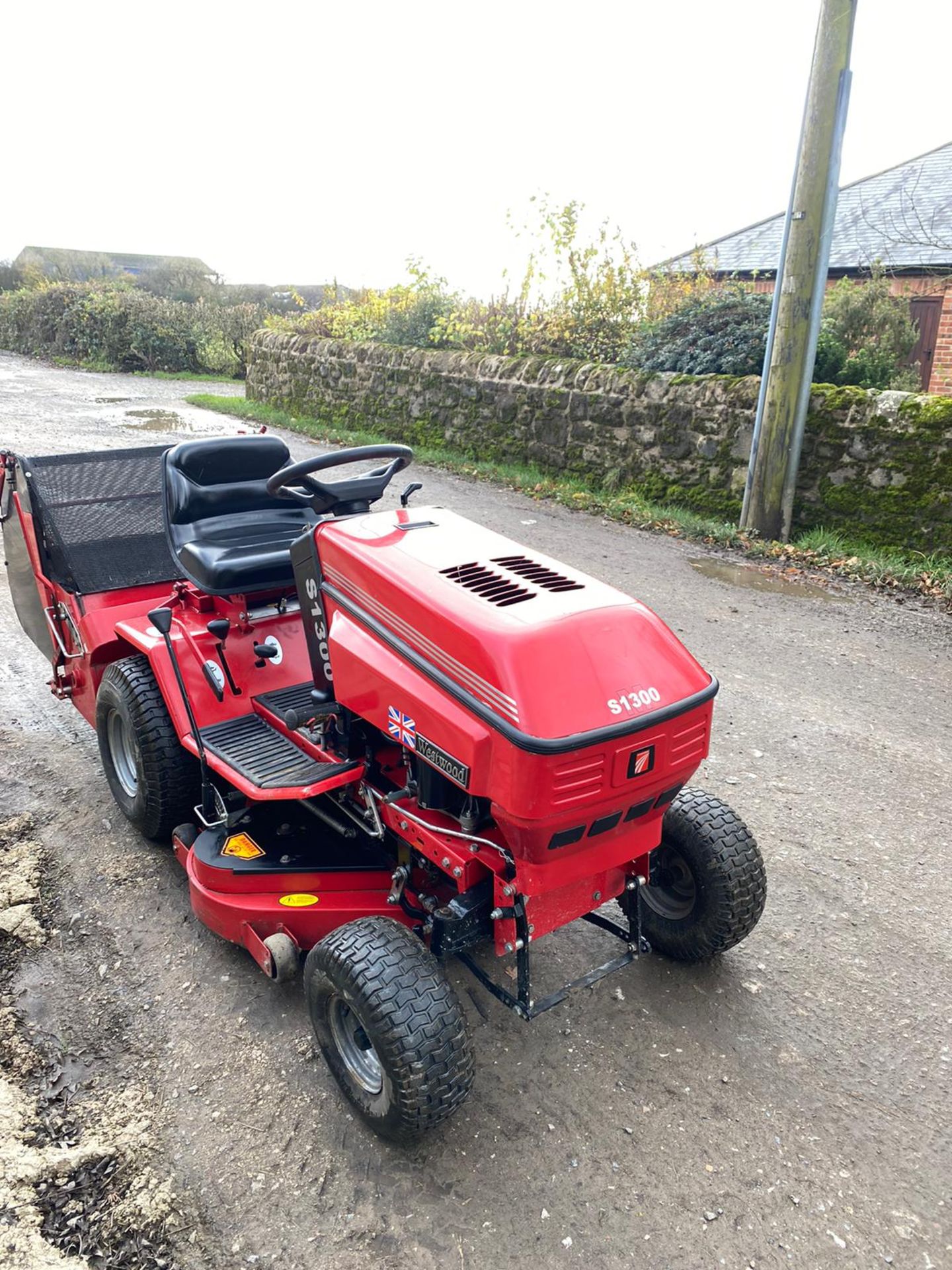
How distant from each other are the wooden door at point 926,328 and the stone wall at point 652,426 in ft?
19.6

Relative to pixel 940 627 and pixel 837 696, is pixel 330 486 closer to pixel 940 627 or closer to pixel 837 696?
pixel 837 696

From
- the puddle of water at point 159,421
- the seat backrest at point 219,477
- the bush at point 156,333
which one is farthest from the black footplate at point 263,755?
the bush at point 156,333

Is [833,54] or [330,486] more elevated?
[833,54]

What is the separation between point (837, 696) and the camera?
4.80m

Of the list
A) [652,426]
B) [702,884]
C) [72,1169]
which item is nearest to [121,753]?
[72,1169]

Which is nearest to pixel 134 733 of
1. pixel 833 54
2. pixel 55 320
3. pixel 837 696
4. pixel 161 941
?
pixel 161 941

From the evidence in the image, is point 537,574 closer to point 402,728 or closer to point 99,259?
point 402,728

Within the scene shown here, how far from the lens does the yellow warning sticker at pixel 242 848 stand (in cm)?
273

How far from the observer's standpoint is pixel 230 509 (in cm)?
362

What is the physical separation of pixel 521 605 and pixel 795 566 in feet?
16.8

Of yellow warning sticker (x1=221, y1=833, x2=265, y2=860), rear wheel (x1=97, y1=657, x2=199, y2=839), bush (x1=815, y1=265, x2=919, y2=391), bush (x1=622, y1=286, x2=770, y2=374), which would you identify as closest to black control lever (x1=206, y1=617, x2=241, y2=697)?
rear wheel (x1=97, y1=657, x2=199, y2=839)

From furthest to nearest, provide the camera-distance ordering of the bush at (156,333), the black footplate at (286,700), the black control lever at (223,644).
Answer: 1. the bush at (156,333)
2. the black control lever at (223,644)
3. the black footplate at (286,700)

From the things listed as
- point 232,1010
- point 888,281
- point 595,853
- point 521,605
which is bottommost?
point 232,1010

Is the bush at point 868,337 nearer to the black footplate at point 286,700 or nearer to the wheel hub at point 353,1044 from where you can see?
the black footplate at point 286,700
